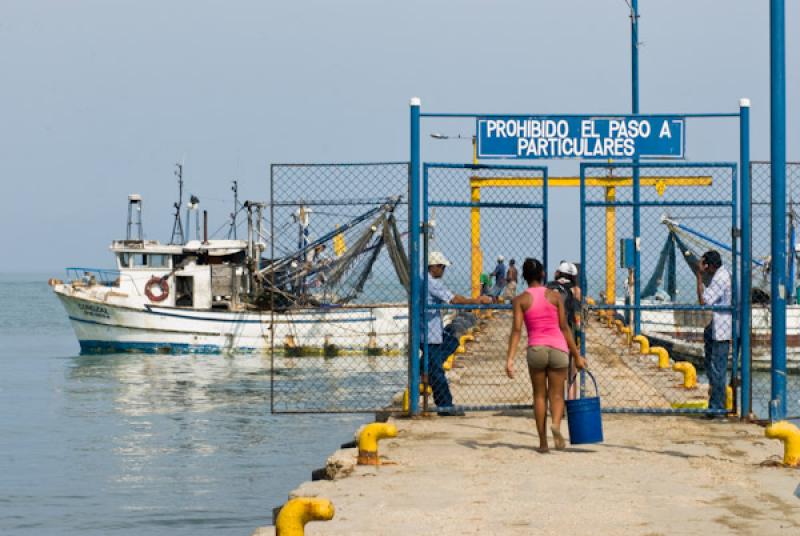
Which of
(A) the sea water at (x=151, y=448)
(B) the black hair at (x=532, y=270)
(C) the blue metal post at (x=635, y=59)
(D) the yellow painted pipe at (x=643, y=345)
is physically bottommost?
(A) the sea water at (x=151, y=448)

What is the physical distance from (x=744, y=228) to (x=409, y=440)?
409 cm

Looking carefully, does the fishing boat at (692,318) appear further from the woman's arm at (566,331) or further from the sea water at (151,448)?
the woman's arm at (566,331)

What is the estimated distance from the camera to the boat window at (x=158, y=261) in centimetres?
4316

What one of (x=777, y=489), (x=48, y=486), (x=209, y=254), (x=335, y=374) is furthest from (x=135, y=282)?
(x=777, y=489)

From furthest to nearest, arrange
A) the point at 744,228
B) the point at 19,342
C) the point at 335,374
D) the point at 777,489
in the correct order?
the point at 19,342 → the point at 335,374 → the point at 744,228 → the point at 777,489

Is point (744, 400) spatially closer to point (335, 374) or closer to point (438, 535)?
point (438, 535)

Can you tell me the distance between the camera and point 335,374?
36969 mm

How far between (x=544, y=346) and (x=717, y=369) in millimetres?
3023

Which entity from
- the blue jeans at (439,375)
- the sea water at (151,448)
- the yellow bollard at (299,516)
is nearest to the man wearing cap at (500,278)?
the sea water at (151,448)

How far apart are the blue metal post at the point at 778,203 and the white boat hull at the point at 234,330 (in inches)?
1108

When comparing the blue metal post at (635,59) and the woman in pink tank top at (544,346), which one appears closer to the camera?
the woman in pink tank top at (544,346)

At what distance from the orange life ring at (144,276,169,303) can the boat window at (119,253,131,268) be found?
989 millimetres

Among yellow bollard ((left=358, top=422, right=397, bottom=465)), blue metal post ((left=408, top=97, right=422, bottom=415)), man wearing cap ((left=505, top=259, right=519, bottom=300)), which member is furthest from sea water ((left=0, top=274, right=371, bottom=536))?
man wearing cap ((left=505, top=259, right=519, bottom=300))

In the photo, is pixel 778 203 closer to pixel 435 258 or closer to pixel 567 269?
pixel 567 269
